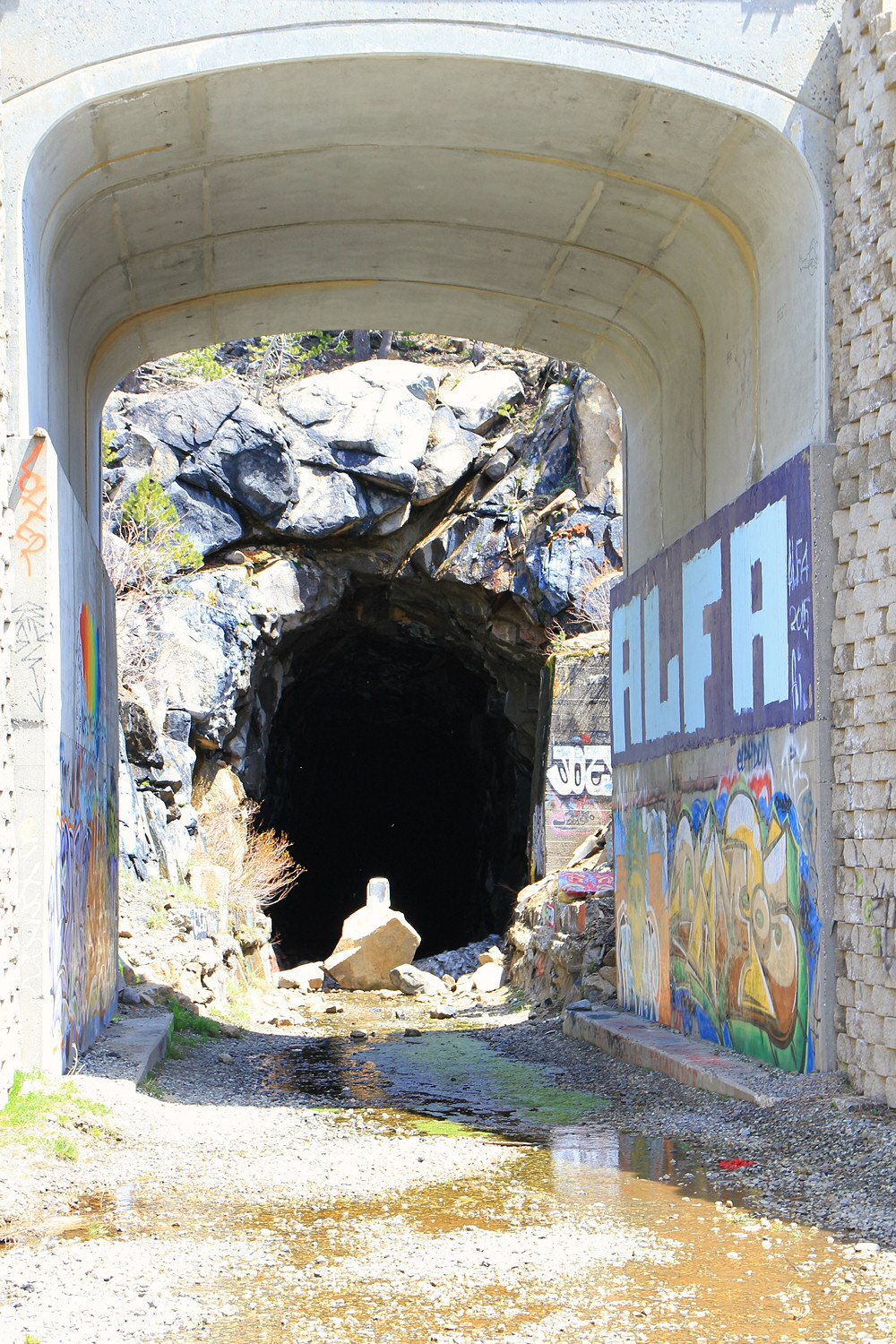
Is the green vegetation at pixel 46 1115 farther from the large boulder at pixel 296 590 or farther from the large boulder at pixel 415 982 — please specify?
the large boulder at pixel 296 590

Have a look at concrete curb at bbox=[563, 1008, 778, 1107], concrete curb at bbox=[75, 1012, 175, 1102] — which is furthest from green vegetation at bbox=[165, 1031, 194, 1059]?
concrete curb at bbox=[563, 1008, 778, 1107]

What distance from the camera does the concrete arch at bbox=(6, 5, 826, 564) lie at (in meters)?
8.12

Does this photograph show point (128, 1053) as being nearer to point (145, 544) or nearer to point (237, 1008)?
point (237, 1008)

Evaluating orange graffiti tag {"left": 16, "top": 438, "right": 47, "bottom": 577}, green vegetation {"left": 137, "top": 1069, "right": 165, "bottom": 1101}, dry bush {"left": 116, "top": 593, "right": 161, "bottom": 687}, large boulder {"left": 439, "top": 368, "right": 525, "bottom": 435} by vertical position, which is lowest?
green vegetation {"left": 137, "top": 1069, "right": 165, "bottom": 1101}

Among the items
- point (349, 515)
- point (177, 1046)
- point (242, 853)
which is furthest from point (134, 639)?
point (177, 1046)

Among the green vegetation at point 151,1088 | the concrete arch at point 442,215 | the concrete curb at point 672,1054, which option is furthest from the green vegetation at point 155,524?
the green vegetation at point 151,1088

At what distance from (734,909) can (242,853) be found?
1318 cm

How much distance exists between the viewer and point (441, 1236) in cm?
534

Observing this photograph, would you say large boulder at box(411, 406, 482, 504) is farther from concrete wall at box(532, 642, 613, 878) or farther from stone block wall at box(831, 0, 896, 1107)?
stone block wall at box(831, 0, 896, 1107)

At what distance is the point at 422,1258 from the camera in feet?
16.4

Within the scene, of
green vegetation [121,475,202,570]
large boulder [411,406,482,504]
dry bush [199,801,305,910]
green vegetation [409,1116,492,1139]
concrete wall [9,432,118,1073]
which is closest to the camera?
concrete wall [9,432,118,1073]

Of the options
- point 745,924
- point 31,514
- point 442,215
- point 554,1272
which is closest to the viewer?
point 554,1272

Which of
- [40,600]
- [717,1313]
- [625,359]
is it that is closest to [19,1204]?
[717,1313]

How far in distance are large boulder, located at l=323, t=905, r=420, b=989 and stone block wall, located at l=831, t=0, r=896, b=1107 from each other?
12.5m
